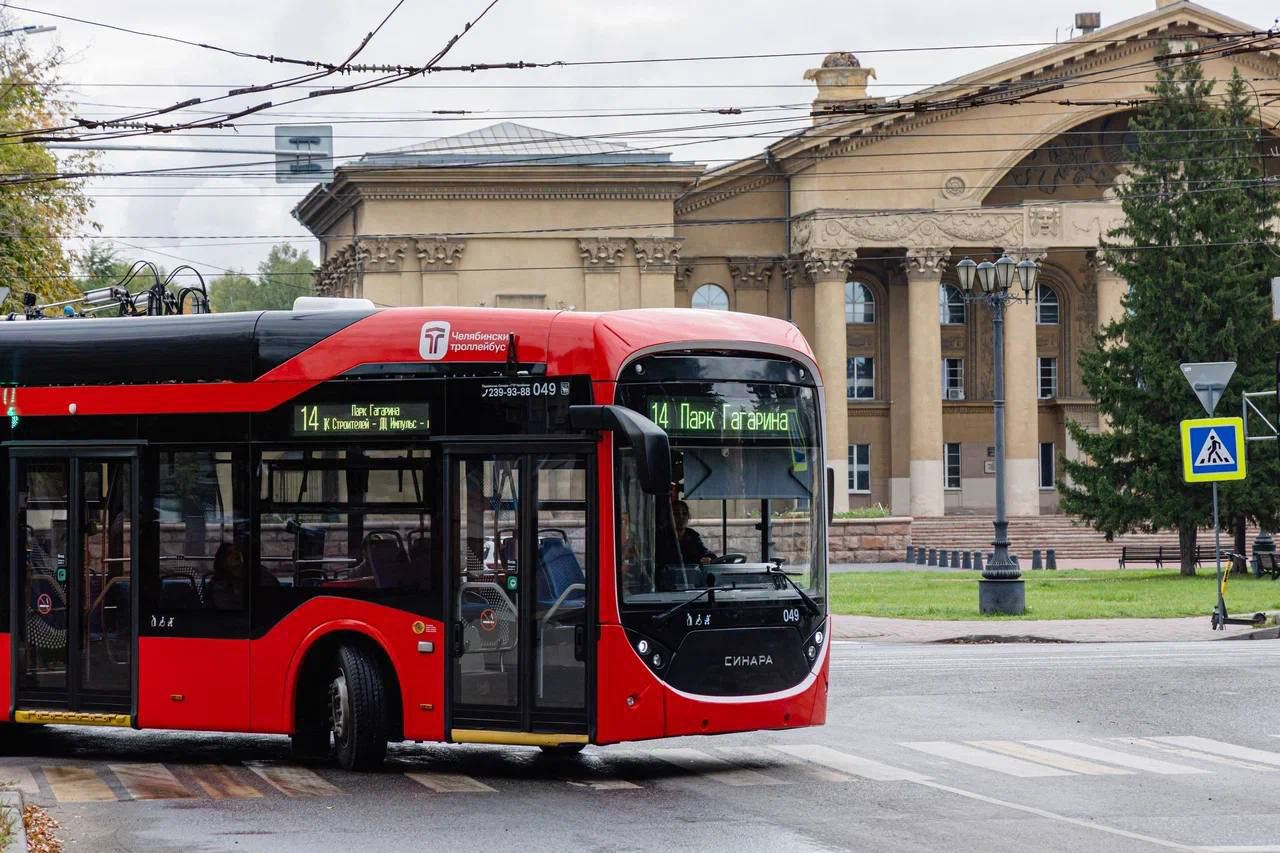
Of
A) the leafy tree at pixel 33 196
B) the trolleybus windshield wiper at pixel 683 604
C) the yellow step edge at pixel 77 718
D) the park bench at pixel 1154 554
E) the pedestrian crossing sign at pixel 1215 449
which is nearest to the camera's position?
the trolleybus windshield wiper at pixel 683 604

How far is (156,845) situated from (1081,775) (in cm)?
610

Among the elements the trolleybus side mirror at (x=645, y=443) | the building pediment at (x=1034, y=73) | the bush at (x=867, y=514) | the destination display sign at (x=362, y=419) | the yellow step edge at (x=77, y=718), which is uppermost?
the building pediment at (x=1034, y=73)

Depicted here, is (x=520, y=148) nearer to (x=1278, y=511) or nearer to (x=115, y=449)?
(x=1278, y=511)

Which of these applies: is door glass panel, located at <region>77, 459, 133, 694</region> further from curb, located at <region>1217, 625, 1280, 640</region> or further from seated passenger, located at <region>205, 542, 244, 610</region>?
curb, located at <region>1217, 625, 1280, 640</region>

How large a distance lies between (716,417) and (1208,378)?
662 inches

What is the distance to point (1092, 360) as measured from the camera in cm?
4719

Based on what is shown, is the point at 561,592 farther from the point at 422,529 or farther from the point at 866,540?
the point at 866,540

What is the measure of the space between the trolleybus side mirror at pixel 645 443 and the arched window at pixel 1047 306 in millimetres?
61868

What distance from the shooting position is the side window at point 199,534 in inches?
535

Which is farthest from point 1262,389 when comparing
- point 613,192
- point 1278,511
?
point 613,192

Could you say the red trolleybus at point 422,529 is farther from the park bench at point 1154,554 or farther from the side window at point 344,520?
the park bench at point 1154,554

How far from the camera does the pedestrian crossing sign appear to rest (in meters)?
27.0

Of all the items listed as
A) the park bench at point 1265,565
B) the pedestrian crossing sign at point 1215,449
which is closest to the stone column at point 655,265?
the park bench at point 1265,565

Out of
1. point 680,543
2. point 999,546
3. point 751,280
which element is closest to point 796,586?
point 680,543
